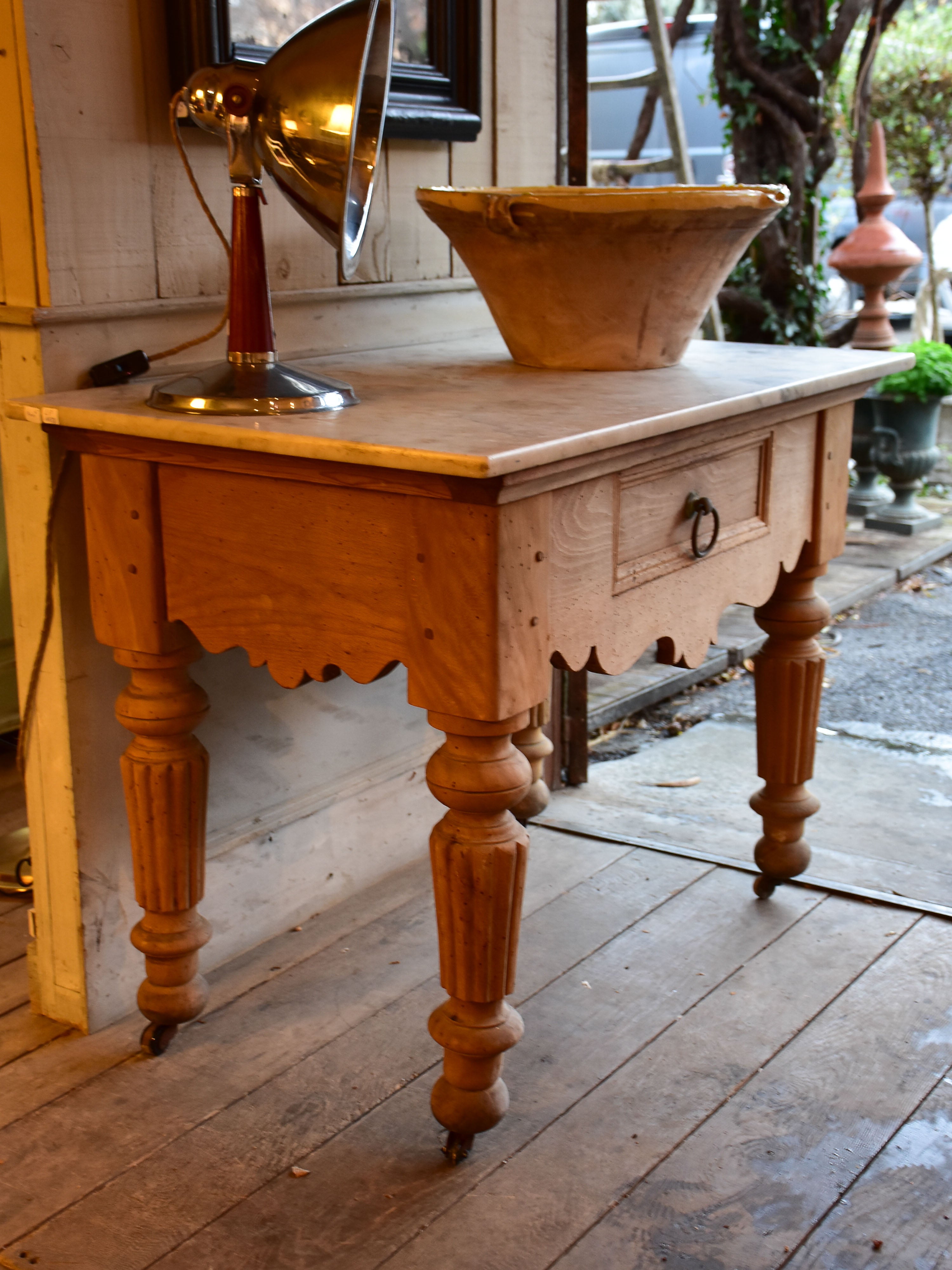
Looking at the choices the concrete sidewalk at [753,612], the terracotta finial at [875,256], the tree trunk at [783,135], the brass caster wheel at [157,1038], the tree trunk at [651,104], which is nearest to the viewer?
the brass caster wheel at [157,1038]

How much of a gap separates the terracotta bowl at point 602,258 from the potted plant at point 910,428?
10.4ft

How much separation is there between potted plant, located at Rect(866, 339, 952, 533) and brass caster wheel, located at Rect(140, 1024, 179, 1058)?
368 centimetres

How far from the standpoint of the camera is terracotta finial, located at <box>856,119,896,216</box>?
15.5ft

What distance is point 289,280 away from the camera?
1.86m

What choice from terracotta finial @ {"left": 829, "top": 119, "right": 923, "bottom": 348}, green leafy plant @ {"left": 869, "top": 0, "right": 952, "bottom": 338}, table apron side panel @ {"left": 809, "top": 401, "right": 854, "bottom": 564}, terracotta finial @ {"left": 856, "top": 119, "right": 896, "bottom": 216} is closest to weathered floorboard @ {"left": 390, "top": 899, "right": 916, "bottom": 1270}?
table apron side panel @ {"left": 809, "top": 401, "right": 854, "bottom": 564}

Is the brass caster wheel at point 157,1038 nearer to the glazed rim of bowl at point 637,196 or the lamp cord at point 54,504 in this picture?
the lamp cord at point 54,504

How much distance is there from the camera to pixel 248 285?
1.50 m

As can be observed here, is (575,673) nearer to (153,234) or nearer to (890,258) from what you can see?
(153,234)

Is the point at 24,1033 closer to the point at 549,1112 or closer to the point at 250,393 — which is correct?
the point at 549,1112

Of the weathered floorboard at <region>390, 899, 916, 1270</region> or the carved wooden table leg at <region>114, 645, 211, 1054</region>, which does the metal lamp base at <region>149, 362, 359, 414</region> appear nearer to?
the carved wooden table leg at <region>114, 645, 211, 1054</region>

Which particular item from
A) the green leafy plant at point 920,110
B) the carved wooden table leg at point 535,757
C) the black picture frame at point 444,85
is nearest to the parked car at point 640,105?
the green leafy plant at point 920,110

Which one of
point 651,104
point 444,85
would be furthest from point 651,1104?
→ point 651,104

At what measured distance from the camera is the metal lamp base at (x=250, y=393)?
1.40m

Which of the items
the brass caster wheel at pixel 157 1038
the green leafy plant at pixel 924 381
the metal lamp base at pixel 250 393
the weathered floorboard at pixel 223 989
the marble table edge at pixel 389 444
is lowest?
the weathered floorboard at pixel 223 989
